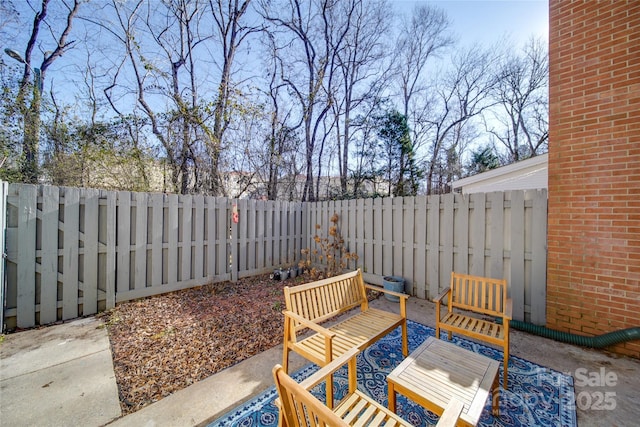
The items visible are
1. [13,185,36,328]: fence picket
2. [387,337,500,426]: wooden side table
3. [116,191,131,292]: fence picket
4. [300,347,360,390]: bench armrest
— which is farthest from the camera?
[116,191,131,292]: fence picket

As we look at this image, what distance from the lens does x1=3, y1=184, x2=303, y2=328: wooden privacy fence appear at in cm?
336

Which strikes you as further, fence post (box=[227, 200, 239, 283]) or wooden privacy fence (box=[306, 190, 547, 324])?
fence post (box=[227, 200, 239, 283])

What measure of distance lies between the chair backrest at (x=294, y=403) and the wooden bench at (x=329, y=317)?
0.78 m

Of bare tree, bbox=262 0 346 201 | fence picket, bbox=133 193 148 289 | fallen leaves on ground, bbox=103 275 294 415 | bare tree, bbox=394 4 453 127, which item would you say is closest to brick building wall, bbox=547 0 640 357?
fallen leaves on ground, bbox=103 275 294 415

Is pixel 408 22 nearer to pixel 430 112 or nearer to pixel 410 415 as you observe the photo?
pixel 430 112

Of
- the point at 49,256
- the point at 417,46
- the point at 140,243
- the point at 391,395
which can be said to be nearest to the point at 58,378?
the point at 49,256

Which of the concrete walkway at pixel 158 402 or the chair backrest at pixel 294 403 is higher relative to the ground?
the chair backrest at pixel 294 403

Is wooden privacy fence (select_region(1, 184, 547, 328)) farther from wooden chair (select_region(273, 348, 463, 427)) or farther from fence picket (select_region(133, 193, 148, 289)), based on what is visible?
wooden chair (select_region(273, 348, 463, 427))

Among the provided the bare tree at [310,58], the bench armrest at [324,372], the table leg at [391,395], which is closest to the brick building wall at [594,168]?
the table leg at [391,395]

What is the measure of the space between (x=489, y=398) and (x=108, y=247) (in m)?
5.71

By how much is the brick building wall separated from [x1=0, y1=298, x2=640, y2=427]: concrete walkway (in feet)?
2.09

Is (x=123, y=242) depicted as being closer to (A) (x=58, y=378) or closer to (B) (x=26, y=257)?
(B) (x=26, y=257)

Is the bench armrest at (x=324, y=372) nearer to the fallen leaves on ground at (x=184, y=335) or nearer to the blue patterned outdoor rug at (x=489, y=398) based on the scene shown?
the blue patterned outdoor rug at (x=489, y=398)

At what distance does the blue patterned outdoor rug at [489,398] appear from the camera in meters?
1.92
